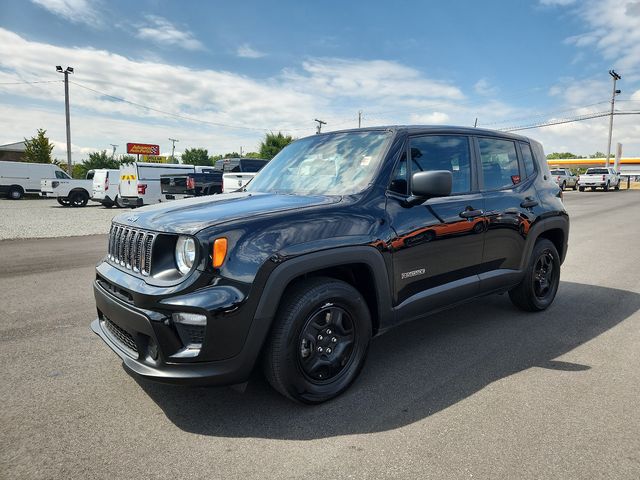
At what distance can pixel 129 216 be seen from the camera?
3158mm

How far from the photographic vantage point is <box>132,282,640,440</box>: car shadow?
107 inches

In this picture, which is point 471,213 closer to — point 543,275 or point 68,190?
point 543,275

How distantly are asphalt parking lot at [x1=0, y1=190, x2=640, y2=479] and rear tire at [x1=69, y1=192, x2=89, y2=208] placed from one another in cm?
2188

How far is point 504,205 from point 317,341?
2.30m

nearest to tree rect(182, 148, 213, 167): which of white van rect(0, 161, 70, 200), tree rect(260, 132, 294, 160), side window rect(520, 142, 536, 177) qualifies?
tree rect(260, 132, 294, 160)

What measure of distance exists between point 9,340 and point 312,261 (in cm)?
310

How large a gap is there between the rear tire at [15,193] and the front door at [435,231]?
31631 millimetres

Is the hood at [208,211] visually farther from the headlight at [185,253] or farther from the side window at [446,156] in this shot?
the side window at [446,156]

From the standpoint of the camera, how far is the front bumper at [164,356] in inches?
97.0

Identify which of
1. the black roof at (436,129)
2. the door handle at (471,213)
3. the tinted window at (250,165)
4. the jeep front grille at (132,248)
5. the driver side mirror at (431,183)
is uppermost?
the tinted window at (250,165)

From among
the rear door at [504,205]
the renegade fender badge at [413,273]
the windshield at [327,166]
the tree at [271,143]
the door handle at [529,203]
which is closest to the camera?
the renegade fender badge at [413,273]

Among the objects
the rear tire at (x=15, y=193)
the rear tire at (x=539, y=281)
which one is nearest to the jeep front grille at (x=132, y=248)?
the rear tire at (x=539, y=281)

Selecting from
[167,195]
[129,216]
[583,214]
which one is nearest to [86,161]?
[167,195]

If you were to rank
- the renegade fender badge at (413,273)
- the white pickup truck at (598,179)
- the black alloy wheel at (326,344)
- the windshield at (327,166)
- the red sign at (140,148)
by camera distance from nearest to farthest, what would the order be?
1. the black alloy wheel at (326,344)
2. the renegade fender badge at (413,273)
3. the windshield at (327,166)
4. the white pickup truck at (598,179)
5. the red sign at (140,148)
